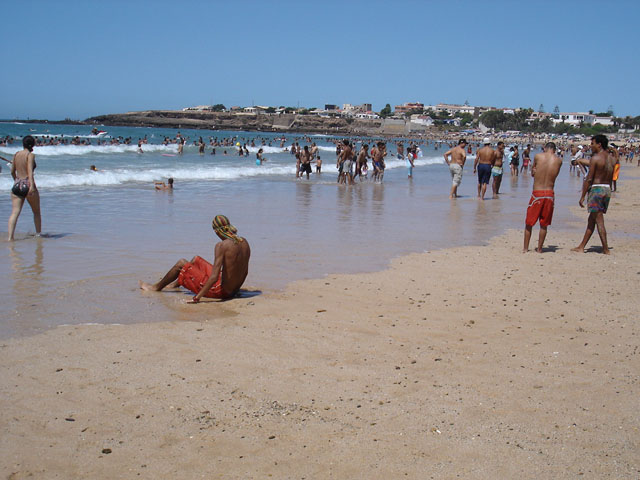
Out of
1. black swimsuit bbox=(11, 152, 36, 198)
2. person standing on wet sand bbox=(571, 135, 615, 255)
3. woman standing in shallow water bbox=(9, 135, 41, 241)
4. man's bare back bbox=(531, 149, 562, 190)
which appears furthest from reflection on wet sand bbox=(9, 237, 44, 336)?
person standing on wet sand bbox=(571, 135, 615, 255)

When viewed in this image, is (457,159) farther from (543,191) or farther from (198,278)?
(198,278)

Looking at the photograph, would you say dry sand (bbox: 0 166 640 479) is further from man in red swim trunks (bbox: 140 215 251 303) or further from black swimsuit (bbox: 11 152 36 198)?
black swimsuit (bbox: 11 152 36 198)

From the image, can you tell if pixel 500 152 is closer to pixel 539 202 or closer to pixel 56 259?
pixel 539 202

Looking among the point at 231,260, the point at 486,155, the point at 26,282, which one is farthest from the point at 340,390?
the point at 486,155

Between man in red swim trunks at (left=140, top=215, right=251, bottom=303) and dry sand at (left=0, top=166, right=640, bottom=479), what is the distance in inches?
7.9

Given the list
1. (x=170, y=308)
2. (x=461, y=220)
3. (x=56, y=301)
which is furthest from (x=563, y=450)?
(x=461, y=220)

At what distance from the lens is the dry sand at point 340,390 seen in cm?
316

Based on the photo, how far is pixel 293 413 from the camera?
3.68 m

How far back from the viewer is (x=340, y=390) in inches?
158

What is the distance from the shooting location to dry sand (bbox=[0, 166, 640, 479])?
3156 mm

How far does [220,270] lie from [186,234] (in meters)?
4.36

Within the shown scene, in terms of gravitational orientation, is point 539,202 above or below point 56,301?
above

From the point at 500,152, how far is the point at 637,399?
14.7 meters

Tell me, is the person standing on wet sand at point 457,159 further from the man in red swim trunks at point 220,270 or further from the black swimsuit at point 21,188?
the man in red swim trunks at point 220,270
